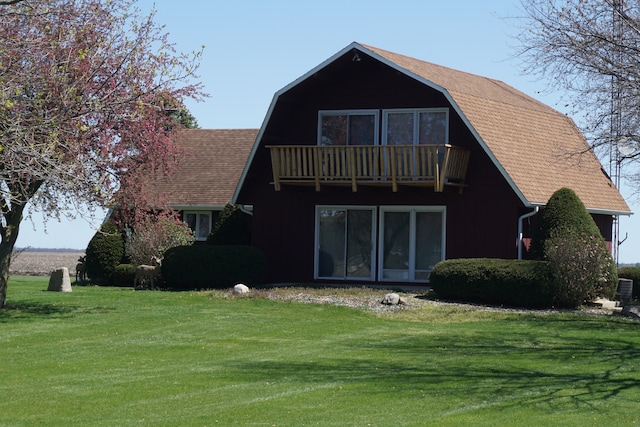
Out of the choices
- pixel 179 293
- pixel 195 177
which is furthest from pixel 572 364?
pixel 195 177

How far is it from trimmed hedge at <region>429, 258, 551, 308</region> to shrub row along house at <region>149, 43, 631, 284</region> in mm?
3007

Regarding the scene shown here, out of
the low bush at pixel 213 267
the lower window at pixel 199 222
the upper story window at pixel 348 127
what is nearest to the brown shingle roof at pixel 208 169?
the lower window at pixel 199 222

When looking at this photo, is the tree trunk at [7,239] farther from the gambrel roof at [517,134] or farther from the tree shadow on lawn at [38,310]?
the gambrel roof at [517,134]

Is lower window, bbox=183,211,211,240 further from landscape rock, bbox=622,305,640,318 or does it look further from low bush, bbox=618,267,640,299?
landscape rock, bbox=622,305,640,318

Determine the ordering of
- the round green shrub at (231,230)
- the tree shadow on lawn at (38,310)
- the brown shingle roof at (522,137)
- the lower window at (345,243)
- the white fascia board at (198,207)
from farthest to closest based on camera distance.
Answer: the white fascia board at (198,207) → the round green shrub at (231,230) → the lower window at (345,243) → the brown shingle roof at (522,137) → the tree shadow on lawn at (38,310)

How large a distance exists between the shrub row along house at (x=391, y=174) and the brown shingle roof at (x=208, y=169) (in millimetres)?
4862

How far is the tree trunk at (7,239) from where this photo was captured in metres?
24.6

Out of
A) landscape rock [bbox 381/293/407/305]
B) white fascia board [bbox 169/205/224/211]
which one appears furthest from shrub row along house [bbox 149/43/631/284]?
landscape rock [bbox 381/293/407/305]

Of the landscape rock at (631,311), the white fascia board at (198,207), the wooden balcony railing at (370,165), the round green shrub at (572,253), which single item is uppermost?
the wooden balcony railing at (370,165)

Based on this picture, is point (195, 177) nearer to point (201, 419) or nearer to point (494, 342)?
point (494, 342)

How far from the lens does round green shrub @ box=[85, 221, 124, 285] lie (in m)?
35.2

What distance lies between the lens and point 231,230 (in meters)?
33.4

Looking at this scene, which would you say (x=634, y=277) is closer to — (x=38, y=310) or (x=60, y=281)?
(x=60, y=281)

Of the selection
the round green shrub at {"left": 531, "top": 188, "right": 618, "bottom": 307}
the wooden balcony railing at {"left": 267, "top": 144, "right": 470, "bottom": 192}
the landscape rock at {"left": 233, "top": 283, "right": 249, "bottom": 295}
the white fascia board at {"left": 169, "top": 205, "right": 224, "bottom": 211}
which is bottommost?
the landscape rock at {"left": 233, "top": 283, "right": 249, "bottom": 295}
